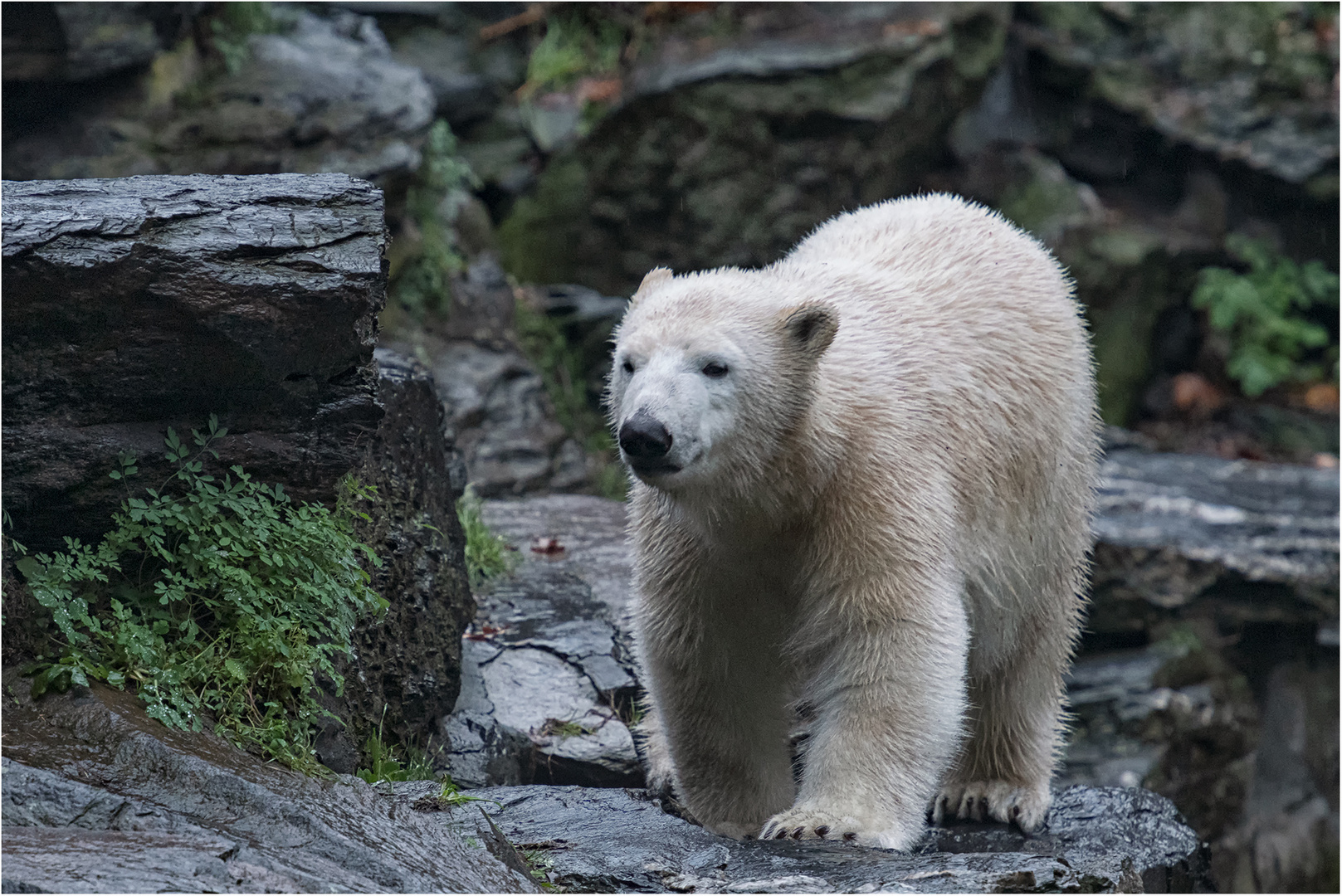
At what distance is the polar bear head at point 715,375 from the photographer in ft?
12.8

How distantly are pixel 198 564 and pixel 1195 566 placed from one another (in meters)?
7.99

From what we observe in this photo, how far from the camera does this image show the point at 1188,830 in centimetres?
532

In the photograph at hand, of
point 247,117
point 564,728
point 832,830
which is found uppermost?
point 247,117

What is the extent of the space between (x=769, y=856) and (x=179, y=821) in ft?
5.59

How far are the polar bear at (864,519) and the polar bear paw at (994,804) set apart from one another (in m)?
0.01

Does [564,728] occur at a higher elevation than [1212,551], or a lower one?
lower

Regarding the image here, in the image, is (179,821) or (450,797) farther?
(450,797)

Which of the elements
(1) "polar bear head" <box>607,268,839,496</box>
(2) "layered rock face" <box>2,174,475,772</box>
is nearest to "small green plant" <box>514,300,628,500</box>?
(1) "polar bear head" <box>607,268,839,496</box>

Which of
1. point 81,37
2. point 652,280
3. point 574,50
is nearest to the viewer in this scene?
point 652,280

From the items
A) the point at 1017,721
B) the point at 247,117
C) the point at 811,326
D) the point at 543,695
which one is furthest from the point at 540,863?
the point at 247,117

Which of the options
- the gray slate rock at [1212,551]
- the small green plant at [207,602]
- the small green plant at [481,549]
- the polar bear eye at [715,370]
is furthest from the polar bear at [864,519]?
the gray slate rock at [1212,551]

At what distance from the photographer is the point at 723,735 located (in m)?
4.70

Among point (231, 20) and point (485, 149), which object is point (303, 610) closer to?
point (231, 20)

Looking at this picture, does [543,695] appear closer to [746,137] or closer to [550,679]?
[550,679]
